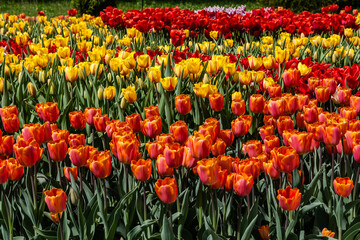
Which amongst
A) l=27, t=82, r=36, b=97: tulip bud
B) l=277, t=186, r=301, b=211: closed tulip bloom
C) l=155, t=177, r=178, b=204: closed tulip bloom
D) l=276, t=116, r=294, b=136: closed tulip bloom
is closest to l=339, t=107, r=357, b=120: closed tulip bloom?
l=276, t=116, r=294, b=136: closed tulip bloom

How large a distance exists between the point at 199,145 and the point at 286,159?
285 millimetres

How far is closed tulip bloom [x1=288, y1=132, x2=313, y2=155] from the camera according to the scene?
1.52m

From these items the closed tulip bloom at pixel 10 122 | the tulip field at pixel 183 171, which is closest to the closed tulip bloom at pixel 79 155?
the tulip field at pixel 183 171

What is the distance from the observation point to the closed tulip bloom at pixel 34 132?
164cm

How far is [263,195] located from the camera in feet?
5.84

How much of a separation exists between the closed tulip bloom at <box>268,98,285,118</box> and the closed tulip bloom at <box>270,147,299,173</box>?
1.63 ft

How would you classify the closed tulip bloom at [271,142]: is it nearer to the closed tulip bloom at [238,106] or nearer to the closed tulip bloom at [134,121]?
the closed tulip bloom at [238,106]

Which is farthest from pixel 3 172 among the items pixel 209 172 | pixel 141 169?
pixel 209 172

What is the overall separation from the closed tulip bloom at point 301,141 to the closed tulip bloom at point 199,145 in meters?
0.30

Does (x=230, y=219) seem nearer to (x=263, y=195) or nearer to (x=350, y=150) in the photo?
(x=263, y=195)

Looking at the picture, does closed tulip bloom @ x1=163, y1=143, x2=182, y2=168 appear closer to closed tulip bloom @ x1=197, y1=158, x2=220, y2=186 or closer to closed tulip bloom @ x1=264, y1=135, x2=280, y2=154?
closed tulip bloom @ x1=197, y1=158, x2=220, y2=186

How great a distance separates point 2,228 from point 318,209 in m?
1.18

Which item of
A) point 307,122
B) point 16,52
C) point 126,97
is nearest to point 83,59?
point 16,52

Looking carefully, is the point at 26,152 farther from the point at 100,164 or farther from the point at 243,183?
the point at 243,183
